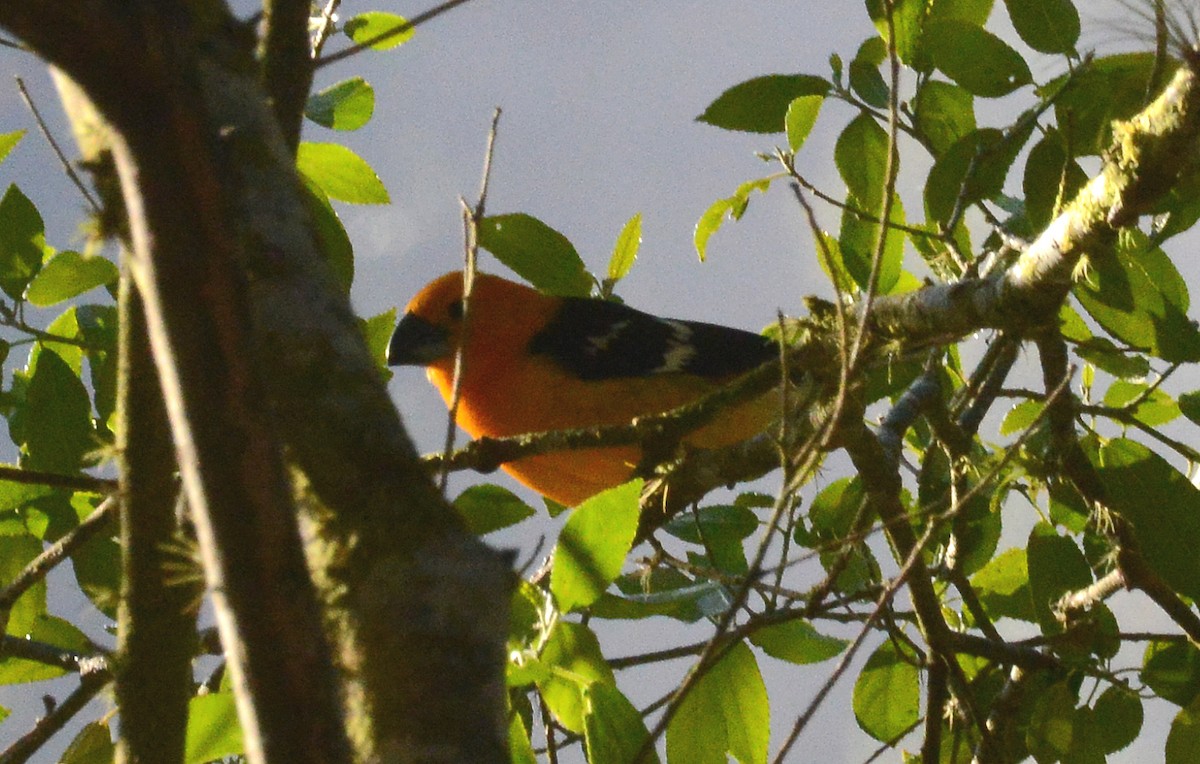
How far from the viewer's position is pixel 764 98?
2.02 m

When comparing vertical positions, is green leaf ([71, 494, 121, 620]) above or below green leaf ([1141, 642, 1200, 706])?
above

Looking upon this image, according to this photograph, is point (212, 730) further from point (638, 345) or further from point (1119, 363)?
point (638, 345)

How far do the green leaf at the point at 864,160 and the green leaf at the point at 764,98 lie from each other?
0.30ft

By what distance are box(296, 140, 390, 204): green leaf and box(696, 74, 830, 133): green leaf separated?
1.98 feet

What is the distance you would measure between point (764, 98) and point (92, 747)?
4.62 feet

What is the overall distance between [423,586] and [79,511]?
5.38ft

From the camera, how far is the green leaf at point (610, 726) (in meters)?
1.25

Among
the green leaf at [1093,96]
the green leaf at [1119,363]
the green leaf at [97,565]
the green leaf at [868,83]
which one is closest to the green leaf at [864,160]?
the green leaf at [868,83]

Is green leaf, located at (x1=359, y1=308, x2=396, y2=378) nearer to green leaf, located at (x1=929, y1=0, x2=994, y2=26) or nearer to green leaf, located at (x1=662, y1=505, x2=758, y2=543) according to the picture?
green leaf, located at (x1=662, y1=505, x2=758, y2=543)

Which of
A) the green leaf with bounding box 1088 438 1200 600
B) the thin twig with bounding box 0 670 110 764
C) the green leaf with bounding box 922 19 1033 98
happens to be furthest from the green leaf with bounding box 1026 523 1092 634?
the thin twig with bounding box 0 670 110 764

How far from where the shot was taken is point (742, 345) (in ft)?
10.5

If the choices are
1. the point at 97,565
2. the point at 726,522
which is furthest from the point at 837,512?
the point at 97,565

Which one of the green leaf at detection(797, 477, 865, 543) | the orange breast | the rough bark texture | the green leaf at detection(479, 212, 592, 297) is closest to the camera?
the rough bark texture

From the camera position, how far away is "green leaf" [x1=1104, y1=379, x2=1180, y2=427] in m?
2.32
